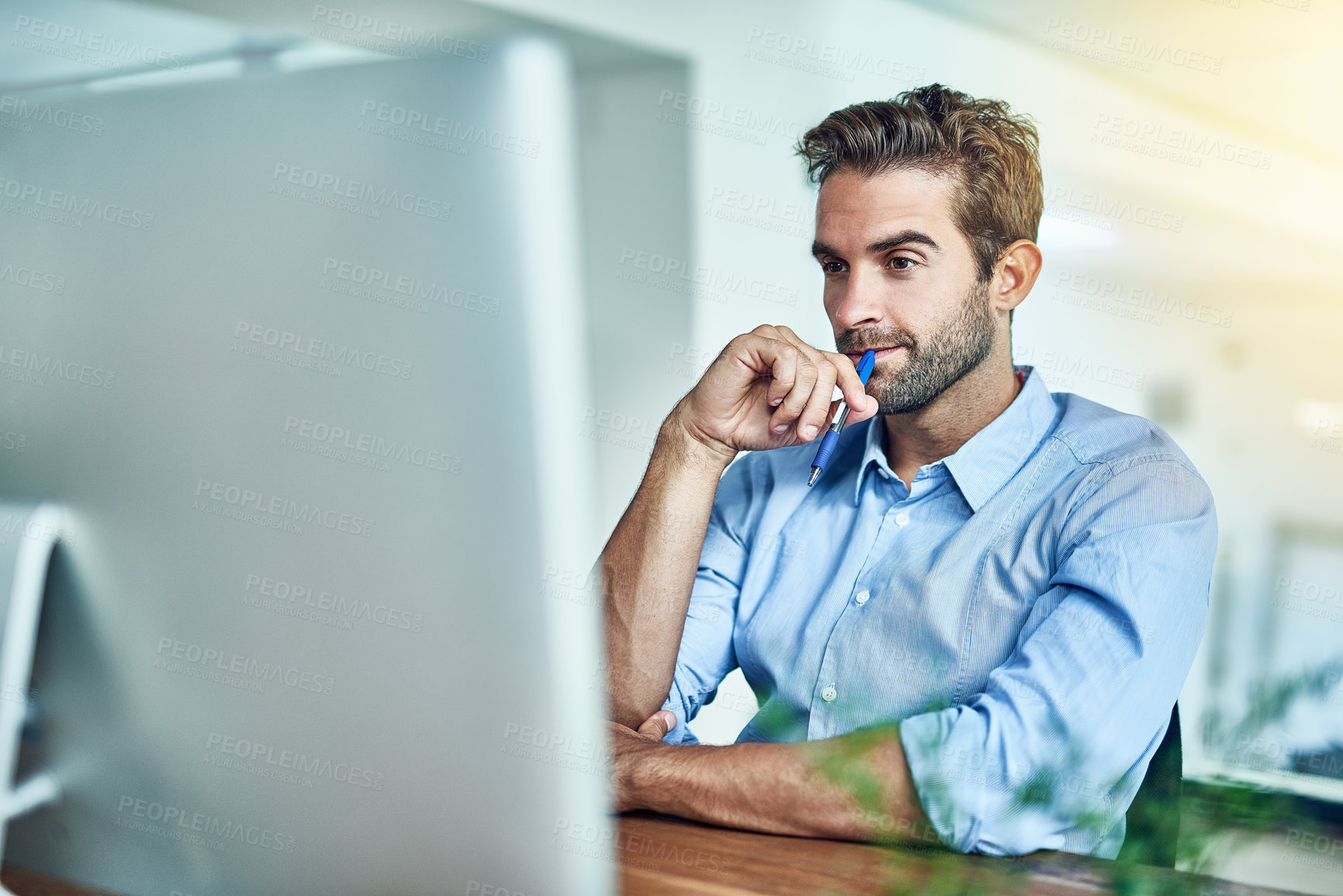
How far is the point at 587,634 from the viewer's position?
14.9 inches

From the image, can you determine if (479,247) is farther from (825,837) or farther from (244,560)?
(825,837)

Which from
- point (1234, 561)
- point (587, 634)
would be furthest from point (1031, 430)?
point (1234, 561)

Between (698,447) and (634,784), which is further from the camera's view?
(698,447)

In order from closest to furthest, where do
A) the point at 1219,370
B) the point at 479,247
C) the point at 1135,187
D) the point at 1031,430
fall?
1. the point at 479,247
2. the point at 1031,430
3. the point at 1135,187
4. the point at 1219,370

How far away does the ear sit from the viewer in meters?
1.49

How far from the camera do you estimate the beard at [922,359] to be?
1.38 m

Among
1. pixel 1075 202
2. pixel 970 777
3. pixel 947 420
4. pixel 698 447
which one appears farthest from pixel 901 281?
pixel 1075 202

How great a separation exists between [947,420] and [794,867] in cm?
83

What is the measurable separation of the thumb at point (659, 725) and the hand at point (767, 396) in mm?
340

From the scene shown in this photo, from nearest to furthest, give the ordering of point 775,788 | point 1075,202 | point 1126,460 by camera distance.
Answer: point 775,788 < point 1126,460 < point 1075,202

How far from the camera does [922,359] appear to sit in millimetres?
1382

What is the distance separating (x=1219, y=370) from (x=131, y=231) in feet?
12.7

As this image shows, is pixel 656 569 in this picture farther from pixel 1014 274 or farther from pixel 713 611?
pixel 1014 274

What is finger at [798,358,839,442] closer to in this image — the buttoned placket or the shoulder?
the buttoned placket
